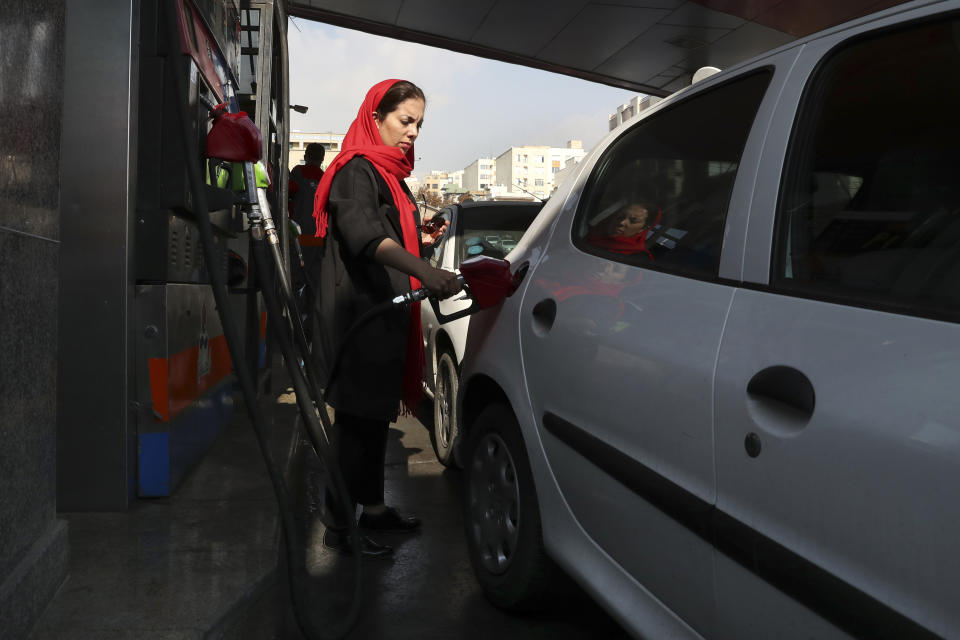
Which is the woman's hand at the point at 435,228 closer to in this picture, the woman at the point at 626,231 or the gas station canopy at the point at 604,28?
the woman at the point at 626,231

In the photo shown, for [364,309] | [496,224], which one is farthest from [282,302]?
[496,224]

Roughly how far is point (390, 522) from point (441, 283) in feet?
4.10

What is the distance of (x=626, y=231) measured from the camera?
244 cm

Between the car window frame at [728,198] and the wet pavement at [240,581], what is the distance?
3.63 ft

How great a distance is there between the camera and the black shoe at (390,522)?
11.9 feet

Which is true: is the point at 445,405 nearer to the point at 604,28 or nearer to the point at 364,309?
the point at 364,309

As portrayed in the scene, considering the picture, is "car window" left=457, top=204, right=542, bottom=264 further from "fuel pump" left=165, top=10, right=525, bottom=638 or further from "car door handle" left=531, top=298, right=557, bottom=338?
"car door handle" left=531, top=298, right=557, bottom=338

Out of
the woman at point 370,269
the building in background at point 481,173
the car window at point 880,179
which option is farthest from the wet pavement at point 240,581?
the building in background at point 481,173

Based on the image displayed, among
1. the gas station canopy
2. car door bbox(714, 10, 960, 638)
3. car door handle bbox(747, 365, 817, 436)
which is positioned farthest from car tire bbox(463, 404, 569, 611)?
the gas station canopy

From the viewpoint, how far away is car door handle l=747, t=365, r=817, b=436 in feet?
4.77

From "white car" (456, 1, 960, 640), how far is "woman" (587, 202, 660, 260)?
0.4 inches

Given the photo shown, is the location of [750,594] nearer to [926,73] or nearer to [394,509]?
[926,73]

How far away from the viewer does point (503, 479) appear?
2.85 m

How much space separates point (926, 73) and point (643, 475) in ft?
3.18
